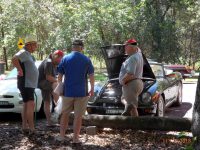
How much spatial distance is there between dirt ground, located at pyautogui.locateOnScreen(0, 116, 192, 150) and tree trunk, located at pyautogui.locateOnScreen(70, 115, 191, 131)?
14cm

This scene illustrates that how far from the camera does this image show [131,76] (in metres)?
7.54

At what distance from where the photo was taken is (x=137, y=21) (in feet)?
81.1

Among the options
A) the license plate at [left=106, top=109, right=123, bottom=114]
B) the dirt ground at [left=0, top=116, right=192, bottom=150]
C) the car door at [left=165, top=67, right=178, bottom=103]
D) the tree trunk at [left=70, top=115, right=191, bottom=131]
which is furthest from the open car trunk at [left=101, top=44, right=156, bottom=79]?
the dirt ground at [left=0, top=116, right=192, bottom=150]

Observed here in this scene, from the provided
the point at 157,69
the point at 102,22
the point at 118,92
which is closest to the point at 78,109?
the point at 118,92

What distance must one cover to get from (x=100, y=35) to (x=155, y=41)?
4.92 m

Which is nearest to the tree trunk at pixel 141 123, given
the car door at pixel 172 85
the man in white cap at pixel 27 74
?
the man in white cap at pixel 27 74

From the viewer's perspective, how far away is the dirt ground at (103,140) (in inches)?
249

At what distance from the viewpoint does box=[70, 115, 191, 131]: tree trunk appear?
706 cm

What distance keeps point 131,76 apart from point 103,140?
1.42m

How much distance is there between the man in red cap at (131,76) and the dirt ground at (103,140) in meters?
0.55

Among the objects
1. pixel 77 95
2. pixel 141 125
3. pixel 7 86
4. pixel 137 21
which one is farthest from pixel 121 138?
pixel 137 21

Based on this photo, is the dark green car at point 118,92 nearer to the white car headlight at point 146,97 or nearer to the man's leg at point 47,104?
the white car headlight at point 146,97

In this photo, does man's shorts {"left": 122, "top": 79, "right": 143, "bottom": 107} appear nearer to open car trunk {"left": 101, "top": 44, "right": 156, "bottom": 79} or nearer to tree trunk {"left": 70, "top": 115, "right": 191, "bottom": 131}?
tree trunk {"left": 70, "top": 115, "right": 191, "bottom": 131}

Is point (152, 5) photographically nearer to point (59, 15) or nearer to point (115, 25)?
point (115, 25)
